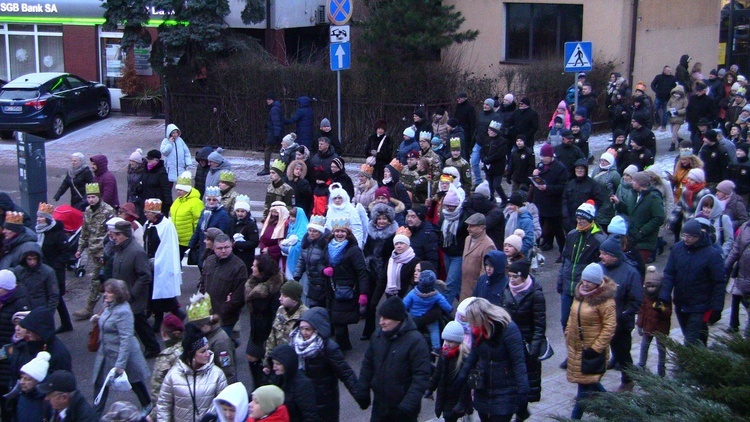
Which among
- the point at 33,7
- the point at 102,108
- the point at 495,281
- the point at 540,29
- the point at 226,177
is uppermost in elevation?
the point at 33,7

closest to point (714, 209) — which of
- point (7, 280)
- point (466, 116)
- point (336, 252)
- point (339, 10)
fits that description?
point (336, 252)

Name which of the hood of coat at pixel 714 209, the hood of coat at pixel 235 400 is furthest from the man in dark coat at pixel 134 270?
the hood of coat at pixel 714 209

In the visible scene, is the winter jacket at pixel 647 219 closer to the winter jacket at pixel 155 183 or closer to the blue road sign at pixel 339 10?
the winter jacket at pixel 155 183

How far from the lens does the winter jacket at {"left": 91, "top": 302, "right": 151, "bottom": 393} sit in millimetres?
8070

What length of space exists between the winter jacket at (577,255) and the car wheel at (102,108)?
63.2 feet

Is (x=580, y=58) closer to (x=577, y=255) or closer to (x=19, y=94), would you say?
(x=577, y=255)

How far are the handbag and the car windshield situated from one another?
18935 mm

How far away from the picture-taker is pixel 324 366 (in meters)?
7.18

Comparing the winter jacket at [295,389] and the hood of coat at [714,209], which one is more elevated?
the hood of coat at [714,209]

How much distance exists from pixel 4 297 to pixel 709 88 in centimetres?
1929

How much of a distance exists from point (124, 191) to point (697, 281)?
43.3 feet

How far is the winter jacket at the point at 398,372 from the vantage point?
7.03 m

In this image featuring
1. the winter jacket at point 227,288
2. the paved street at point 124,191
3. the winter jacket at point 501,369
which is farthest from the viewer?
the winter jacket at point 227,288

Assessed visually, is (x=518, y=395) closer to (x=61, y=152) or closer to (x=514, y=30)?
(x=61, y=152)
